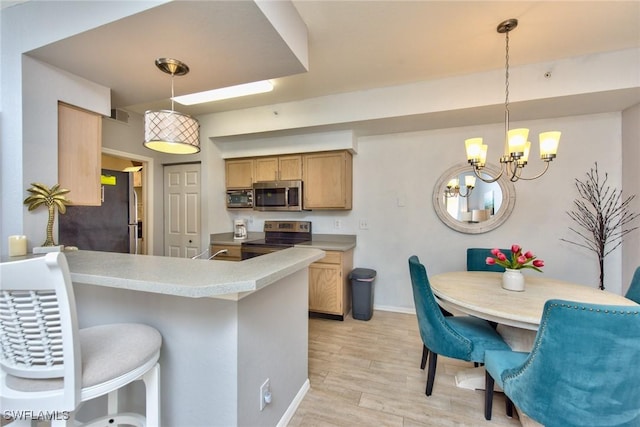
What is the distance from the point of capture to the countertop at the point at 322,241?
10.4ft

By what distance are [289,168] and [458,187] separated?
2168 mm

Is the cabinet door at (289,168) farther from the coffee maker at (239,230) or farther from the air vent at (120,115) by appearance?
the air vent at (120,115)

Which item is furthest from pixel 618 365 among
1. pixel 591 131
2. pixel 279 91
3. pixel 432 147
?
pixel 279 91

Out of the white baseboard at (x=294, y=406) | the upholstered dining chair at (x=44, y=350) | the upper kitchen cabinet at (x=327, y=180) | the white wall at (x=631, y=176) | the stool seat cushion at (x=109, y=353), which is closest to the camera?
the upholstered dining chair at (x=44, y=350)

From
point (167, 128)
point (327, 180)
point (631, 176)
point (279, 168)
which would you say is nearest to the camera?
point (167, 128)

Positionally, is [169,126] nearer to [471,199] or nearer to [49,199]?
[49,199]

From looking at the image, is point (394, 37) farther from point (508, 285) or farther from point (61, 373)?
point (61, 373)

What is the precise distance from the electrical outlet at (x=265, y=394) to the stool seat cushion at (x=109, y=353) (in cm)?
55

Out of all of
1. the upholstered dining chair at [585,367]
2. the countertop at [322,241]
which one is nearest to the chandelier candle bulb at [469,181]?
the countertop at [322,241]

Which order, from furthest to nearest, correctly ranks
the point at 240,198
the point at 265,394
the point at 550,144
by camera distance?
the point at 240,198 < the point at 550,144 < the point at 265,394

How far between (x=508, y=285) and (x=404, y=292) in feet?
5.37

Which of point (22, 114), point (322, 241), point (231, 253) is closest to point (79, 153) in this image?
point (22, 114)

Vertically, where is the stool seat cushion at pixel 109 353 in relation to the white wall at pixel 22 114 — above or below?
below

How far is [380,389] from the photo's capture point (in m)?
1.90
